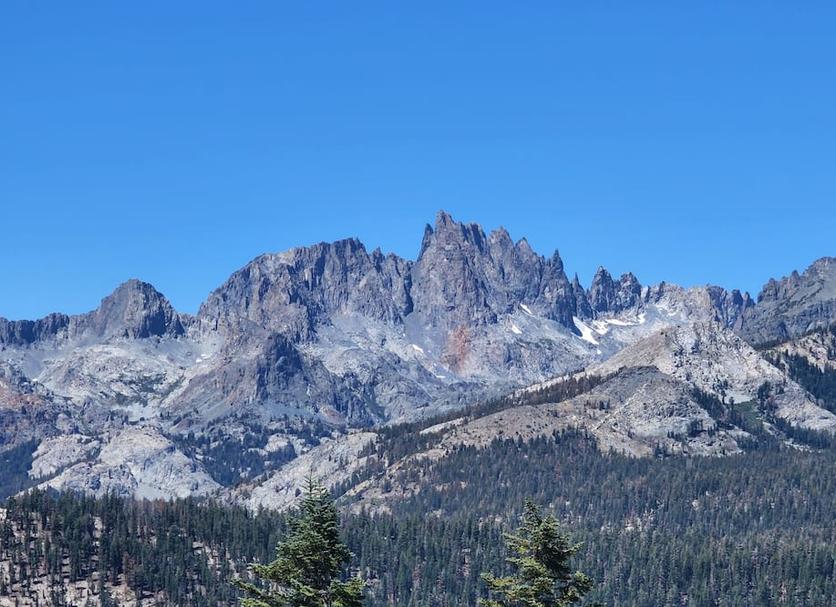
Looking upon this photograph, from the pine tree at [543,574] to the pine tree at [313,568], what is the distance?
22.1 feet

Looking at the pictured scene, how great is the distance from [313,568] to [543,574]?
9.85 meters

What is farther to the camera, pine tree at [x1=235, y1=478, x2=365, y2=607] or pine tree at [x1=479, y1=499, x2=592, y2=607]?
pine tree at [x1=479, y1=499, x2=592, y2=607]

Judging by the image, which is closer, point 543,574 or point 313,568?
point 313,568

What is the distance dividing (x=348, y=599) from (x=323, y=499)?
14.3ft

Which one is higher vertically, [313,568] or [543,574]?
[313,568]

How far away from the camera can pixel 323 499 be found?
57.1 m

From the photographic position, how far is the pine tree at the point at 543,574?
57.1m

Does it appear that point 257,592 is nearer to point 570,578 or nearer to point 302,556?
point 302,556

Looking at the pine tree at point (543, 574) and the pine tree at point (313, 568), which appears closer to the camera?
the pine tree at point (313, 568)

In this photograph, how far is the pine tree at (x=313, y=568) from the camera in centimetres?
5506

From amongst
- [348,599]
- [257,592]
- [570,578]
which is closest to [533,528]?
[570,578]

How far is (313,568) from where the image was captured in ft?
184

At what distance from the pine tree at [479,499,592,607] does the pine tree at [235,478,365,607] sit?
6.74 meters

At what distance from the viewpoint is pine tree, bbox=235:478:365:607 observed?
181ft
